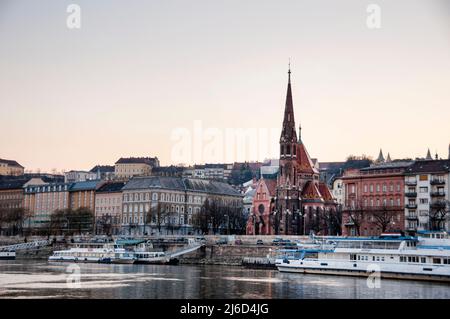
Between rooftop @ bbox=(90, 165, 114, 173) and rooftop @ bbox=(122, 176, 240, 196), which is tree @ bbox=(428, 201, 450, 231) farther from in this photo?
rooftop @ bbox=(90, 165, 114, 173)

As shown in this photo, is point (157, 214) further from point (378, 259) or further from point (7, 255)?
point (378, 259)

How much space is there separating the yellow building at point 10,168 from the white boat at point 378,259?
350 ft

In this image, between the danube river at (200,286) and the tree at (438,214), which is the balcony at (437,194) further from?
the danube river at (200,286)

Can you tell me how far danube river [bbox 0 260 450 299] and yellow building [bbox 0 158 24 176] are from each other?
106m

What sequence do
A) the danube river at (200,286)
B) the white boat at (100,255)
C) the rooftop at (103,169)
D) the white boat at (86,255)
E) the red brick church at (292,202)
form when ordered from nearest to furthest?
1. the danube river at (200,286)
2. the white boat at (100,255)
3. the white boat at (86,255)
4. the red brick church at (292,202)
5. the rooftop at (103,169)

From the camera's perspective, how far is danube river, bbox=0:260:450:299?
42344 mm

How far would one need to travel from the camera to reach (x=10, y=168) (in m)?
164

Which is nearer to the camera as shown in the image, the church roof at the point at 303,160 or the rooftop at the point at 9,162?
the church roof at the point at 303,160

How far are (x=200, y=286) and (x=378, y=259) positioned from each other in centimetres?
1557

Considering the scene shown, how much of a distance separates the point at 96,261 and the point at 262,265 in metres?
17.9

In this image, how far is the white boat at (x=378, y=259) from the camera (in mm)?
53812

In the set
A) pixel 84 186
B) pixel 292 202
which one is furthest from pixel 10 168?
pixel 292 202

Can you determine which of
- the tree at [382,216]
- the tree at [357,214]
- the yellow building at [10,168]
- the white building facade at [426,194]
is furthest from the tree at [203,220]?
the yellow building at [10,168]
